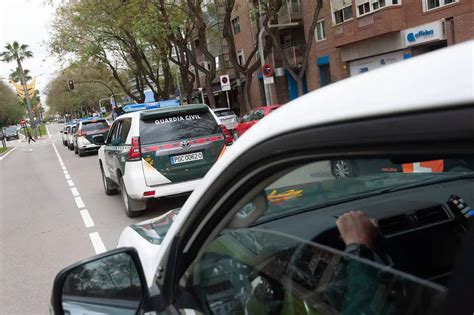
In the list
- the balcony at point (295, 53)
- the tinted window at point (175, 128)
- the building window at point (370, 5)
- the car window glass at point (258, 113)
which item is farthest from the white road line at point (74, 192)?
the balcony at point (295, 53)

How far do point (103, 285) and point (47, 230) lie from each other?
6.95 metres

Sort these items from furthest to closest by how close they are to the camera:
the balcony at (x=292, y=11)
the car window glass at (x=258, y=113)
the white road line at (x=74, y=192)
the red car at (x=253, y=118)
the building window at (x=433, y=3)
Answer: the balcony at (x=292, y=11), the building window at (x=433, y=3), the car window glass at (x=258, y=113), the red car at (x=253, y=118), the white road line at (x=74, y=192)

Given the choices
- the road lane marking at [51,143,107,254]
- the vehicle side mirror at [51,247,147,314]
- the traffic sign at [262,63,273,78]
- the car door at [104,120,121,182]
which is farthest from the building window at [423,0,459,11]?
the vehicle side mirror at [51,247,147,314]

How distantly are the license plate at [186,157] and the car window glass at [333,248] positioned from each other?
18.2 ft

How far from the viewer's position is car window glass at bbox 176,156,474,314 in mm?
1230

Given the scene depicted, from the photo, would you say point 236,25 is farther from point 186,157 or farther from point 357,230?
point 357,230

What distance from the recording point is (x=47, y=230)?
8.06 metres

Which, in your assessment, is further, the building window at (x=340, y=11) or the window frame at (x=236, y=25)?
the window frame at (x=236, y=25)

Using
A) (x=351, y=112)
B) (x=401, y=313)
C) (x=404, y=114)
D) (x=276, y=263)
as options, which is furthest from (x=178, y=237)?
(x=404, y=114)

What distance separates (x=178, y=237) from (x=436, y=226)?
0.94 metres

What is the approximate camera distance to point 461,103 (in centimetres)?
69

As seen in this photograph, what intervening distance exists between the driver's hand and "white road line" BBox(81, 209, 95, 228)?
7113 mm

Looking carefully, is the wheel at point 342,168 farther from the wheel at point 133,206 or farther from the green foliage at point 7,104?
the green foliage at point 7,104

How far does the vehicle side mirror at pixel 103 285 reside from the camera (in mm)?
1663
